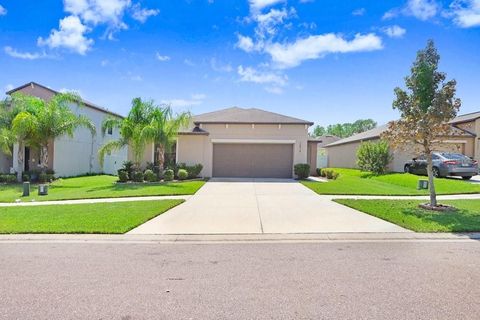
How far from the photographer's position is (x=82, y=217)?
8.32 meters

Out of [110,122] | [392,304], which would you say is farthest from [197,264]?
[110,122]

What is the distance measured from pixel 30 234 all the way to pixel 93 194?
6.56 metres

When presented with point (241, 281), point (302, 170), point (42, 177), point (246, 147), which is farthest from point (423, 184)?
point (42, 177)

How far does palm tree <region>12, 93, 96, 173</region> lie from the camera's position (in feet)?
57.8

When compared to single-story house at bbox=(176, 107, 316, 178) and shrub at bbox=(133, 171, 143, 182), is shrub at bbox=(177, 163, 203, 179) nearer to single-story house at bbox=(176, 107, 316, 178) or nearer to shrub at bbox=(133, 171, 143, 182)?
single-story house at bbox=(176, 107, 316, 178)

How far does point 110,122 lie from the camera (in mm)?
17969

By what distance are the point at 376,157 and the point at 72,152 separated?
21.8 metres

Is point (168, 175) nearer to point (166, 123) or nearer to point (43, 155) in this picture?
point (166, 123)

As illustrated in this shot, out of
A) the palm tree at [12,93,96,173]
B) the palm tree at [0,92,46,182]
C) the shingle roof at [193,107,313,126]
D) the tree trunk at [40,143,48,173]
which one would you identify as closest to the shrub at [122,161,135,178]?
the palm tree at [12,93,96,173]

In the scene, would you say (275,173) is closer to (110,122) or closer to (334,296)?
(110,122)

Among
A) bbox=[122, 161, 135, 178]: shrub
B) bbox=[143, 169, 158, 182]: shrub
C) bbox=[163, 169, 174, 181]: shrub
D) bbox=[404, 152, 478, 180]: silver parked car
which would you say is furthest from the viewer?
bbox=[122, 161, 135, 178]: shrub

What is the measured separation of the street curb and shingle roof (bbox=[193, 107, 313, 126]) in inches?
561

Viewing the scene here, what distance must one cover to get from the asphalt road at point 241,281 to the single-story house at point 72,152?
1578 centimetres

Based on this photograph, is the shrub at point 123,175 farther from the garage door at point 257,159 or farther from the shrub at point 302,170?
the shrub at point 302,170
